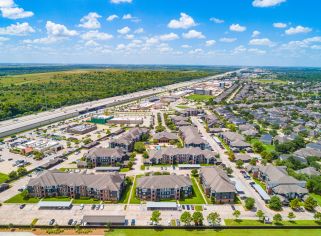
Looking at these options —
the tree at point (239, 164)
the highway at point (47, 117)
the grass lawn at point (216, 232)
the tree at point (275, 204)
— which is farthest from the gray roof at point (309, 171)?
the highway at point (47, 117)

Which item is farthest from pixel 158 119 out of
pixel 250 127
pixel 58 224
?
pixel 58 224

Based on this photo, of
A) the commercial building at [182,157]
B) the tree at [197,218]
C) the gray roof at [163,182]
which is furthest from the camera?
the commercial building at [182,157]

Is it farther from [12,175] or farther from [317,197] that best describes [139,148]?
[317,197]

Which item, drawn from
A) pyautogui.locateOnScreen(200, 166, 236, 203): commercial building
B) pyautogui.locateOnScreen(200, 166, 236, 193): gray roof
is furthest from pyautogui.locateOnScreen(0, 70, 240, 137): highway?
pyautogui.locateOnScreen(200, 166, 236, 203): commercial building

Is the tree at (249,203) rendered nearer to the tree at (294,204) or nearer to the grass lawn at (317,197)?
the tree at (294,204)

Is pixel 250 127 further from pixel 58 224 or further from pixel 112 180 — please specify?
pixel 58 224
